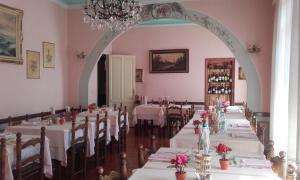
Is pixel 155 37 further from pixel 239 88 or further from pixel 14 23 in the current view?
pixel 14 23

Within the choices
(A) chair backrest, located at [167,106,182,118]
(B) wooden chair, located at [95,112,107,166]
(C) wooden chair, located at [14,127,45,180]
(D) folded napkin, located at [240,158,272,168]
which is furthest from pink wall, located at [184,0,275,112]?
(C) wooden chair, located at [14,127,45,180]

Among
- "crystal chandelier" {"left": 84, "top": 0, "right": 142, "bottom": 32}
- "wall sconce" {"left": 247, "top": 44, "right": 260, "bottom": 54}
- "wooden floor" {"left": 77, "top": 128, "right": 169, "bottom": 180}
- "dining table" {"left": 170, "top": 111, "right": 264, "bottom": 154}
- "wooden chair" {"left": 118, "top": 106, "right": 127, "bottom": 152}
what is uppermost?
"crystal chandelier" {"left": 84, "top": 0, "right": 142, "bottom": 32}

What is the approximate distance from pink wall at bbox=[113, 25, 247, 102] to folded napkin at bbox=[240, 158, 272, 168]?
7.07 m

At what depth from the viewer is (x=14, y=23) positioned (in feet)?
18.6

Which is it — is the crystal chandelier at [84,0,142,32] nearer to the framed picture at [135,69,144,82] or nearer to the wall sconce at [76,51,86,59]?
the wall sconce at [76,51,86,59]

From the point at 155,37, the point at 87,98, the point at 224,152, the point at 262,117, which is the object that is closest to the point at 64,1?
the point at 87,98

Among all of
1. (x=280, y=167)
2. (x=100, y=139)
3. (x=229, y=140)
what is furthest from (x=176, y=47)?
(x=280, y=167)

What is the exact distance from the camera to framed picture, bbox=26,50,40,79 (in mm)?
6152

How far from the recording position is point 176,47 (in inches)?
392

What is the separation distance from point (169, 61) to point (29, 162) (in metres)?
7.10

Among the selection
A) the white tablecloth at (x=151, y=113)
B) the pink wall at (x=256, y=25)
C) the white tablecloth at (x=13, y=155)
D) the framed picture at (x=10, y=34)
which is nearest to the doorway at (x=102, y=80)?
the white tablecloth at (x=151, y=113)

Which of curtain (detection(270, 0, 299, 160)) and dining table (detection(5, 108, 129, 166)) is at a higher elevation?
curtain (detection(270, 0, 299, 160))

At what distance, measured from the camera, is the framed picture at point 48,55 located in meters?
6.75

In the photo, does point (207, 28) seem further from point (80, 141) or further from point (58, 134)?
point (58, 134)
